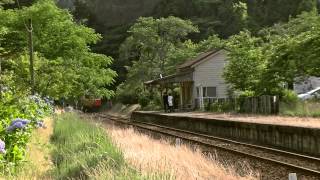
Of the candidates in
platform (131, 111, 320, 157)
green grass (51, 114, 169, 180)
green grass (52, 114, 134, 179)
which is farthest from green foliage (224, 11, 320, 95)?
green grass (52, 114, 134, 179)

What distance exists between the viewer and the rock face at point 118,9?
351ft

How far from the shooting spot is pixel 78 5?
99.8 m

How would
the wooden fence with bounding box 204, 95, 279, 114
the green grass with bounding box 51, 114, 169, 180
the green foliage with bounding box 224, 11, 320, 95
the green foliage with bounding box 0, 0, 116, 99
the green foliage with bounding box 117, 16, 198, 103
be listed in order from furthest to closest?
the green foliage with bounding box 117, 16, 198, 103
the green foliage with bounding box 0, 0, 116, 99
the green foliage with bounding box 224, 11, 320, 95
the wooden fence with bounding box 204, 95, 279, 114
the green grass with bounding box 51, 114, 169, 180

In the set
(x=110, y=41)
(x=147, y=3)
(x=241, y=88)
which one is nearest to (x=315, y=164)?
(x=241, y=88)

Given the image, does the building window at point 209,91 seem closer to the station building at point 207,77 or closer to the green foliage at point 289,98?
the station building at point 207,77

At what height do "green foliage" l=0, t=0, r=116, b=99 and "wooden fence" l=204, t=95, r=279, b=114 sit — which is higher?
"green foliage" l=0, t=0, r=116, b=99

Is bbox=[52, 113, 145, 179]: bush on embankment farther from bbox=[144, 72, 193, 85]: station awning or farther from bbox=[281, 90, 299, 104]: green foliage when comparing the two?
bbox=[144, 72, 193, 85]: station awning

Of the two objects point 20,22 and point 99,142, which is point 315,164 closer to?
point 99,142

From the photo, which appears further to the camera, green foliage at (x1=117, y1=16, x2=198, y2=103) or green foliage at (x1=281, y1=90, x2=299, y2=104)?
green foliage at (x1=117, y1=16, x2=198, y2=103)

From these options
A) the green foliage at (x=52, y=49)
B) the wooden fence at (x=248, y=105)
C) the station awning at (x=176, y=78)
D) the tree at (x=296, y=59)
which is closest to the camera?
the tree at (x=296, y=59)

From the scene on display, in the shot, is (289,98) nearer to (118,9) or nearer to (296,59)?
(296,59)

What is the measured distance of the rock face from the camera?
4208 inches

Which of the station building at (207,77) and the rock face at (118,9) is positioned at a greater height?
the rock face at (118,9)

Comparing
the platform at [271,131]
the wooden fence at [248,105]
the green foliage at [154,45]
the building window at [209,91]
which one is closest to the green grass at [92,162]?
the platform at [271,131]
